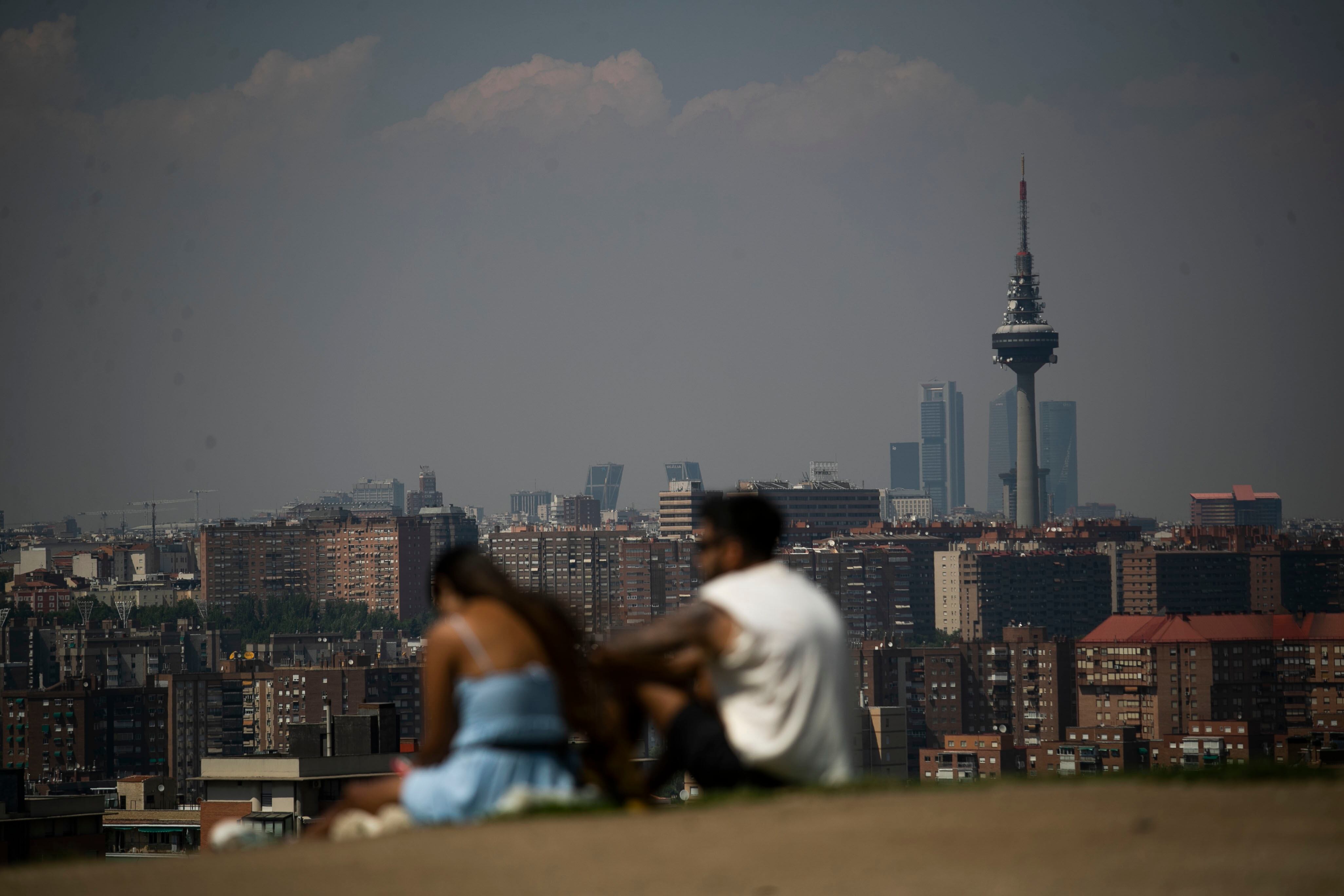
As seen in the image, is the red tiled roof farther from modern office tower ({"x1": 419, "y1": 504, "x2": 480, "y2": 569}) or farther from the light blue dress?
modern office tower ({"x1": 419, "y1": 504, "x2": 480, "y2": 569})

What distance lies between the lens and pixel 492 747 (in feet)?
15.8

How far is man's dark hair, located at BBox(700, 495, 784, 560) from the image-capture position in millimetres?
5164

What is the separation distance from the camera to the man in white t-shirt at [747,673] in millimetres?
4910

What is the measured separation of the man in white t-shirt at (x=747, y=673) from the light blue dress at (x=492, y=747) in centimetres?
23

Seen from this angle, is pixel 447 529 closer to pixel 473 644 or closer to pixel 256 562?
pixel 256 562

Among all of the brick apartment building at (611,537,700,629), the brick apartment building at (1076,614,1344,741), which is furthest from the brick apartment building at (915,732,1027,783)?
the brick apartment building at (611,537,700,629)

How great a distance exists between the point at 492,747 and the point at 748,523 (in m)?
0.98

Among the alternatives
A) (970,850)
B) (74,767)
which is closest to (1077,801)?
(970,850)

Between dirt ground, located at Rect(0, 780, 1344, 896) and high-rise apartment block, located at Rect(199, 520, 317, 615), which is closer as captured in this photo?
dirt ground, located at Rect(0, 780, 1344, 896)

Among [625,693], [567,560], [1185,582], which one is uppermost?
[625,693]

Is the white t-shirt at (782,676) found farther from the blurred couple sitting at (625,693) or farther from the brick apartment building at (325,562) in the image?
the brick apartment building at (325,562)

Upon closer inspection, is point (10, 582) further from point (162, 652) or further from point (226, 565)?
point (162, 652)

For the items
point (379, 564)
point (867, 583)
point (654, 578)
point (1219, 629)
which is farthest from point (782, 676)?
point (379, 564)

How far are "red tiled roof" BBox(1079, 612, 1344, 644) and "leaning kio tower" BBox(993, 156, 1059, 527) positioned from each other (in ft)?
250
